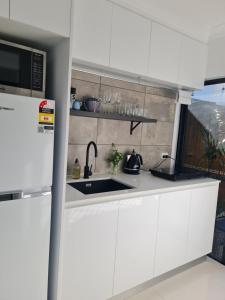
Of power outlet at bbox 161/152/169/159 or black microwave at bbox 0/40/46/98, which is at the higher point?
black microwave at bbox 0/40/46/98

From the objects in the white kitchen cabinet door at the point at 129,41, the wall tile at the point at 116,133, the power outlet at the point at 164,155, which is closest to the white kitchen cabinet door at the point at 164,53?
the white kitchen cabinet door at the point at 129,41

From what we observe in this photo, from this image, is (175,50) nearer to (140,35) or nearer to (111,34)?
(140,35)

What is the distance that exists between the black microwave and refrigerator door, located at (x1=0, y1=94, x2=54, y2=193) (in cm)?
12

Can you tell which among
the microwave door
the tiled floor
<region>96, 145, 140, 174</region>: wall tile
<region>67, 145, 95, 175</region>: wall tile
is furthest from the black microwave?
the tiled floor

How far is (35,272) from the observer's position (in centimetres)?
142

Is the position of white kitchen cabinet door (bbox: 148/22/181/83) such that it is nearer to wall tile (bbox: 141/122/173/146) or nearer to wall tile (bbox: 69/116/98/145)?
wall tile (bbox: 141/122/173/146)

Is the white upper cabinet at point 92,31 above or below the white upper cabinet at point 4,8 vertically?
above

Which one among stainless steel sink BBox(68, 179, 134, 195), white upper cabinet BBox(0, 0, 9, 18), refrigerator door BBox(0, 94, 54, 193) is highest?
white upper cabinet BBox(0, 0, 9, 18)

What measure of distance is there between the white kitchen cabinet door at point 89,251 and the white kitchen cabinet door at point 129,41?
1181 mm

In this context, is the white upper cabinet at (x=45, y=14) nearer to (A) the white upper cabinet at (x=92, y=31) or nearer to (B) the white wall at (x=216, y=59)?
(A) the white upper cabinet at (x=92, y=31)

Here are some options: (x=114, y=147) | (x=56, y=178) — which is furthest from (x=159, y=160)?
(x=56, y=178)

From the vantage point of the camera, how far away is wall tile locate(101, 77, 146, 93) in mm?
2311

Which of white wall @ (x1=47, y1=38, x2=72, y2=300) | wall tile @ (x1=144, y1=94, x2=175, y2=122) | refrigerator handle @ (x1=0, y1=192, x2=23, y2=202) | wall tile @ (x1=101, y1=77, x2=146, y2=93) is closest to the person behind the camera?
refrigerator handle @ (x1=0, y1=192, x2=23, y2=202)

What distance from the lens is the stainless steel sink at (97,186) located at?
2.07 meters
